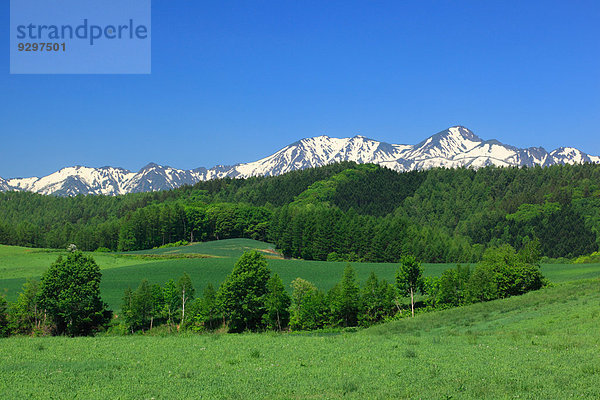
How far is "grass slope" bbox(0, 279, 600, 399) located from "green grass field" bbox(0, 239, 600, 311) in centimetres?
4886

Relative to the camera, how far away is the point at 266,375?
17.1 m

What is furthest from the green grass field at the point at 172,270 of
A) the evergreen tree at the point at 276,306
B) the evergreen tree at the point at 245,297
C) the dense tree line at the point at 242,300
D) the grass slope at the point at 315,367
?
the grass slope at the point at 315,367

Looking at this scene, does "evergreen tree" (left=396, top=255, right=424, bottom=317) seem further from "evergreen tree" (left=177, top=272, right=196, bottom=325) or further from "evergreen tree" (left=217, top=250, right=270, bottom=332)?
"evergreen tree" (left=177, top=272, right=196, bottom=325)

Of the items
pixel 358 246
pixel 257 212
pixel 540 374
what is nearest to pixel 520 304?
pixel 540 374

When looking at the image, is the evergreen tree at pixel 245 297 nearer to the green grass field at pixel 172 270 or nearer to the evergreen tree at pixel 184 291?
the evergreen tree at pixel 184 291

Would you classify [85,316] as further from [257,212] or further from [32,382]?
[257,212]

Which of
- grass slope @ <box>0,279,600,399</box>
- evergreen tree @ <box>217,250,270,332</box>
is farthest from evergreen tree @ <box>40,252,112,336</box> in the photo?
grass slope @ <box>0,279,600,399</box>

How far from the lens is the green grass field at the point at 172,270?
82.2 m

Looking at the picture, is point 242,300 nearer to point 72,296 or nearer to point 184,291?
point 184,291

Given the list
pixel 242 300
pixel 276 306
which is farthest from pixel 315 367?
pixel 242 300

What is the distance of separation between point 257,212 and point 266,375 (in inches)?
6944

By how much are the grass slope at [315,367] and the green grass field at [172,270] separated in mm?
Answer: 48862

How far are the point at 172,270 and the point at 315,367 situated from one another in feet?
281

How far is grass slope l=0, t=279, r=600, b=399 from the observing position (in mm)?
14328
